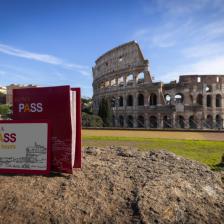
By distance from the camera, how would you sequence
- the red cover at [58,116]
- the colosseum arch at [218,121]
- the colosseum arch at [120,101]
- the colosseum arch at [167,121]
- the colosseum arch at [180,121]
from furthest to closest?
1. the colosseum arch at [120,101]
2. the colosseum arch at [218,121]
3. the colosseum arch at [167,121]
4. the colosseum arch at [180,121]
5. the red cover at [58,116]

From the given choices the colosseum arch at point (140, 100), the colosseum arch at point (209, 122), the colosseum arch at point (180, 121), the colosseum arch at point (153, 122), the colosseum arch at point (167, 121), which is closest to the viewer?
the colosseum arch at point (180, 121)

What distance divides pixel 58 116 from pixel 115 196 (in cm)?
242

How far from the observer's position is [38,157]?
7441 mm

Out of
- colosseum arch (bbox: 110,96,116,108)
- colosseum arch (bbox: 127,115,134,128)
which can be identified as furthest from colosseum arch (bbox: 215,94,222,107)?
colosseum arch (bbox: 110,96,116,108)

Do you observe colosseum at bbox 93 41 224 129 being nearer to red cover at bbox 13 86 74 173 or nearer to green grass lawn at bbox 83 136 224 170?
green grass lawn at bbox 83 136 224 170

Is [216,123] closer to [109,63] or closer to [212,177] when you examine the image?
[109,63]

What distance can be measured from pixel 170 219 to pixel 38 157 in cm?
350

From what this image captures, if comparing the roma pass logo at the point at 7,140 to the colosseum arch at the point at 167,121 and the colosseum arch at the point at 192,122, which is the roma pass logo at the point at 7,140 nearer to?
the colosseum arch at the point at 167,121

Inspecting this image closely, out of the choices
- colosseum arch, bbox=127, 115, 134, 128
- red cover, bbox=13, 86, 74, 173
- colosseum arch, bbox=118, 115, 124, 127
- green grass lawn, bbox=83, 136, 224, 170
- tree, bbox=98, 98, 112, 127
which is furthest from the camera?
colosseum arch, bbox=118, 115, 124, 127

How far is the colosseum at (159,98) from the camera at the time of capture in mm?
50938

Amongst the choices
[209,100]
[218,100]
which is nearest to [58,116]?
[209,100]

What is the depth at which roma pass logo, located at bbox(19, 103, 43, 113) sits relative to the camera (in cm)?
769

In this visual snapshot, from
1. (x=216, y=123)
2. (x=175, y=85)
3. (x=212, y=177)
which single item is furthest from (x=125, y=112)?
(x=212, y=177)

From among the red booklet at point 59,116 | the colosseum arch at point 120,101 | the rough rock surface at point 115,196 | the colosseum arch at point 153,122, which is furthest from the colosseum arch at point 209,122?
the red booklet at point 59,116
